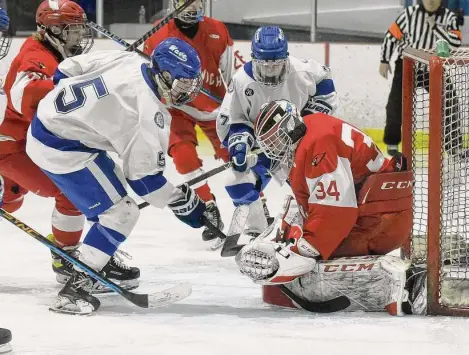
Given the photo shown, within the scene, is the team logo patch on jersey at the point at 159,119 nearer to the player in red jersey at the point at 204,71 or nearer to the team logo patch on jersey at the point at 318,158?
the team logo patch on jersey at the point at 318,158

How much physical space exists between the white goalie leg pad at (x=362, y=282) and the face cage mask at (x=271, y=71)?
1.06 metres

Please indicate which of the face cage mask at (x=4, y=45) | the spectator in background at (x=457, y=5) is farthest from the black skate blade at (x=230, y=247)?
the spectator in background at (x=457, y=5)

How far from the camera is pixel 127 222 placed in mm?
3439

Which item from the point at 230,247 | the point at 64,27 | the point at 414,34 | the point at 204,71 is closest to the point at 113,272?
the point at 230,247

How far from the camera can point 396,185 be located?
11.2 feet

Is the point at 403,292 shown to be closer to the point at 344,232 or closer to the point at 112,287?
the point at 344,232

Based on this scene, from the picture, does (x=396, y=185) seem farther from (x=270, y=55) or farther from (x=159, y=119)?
(x=270, y=55)

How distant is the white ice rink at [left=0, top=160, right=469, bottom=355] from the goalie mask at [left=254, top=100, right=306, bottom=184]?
0.51m

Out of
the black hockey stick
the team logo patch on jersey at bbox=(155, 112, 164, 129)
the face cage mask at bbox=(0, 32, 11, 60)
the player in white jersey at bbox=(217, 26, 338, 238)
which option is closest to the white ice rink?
the black hockey stick

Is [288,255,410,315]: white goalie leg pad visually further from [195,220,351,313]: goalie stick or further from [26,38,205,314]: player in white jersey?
[26,38,205,314]: player in white jersey

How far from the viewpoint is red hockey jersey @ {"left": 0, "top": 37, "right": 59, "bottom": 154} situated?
12.8ft

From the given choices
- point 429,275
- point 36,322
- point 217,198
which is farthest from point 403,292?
point 217,198

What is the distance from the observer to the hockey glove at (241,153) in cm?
426

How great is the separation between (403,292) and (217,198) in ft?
7.90
